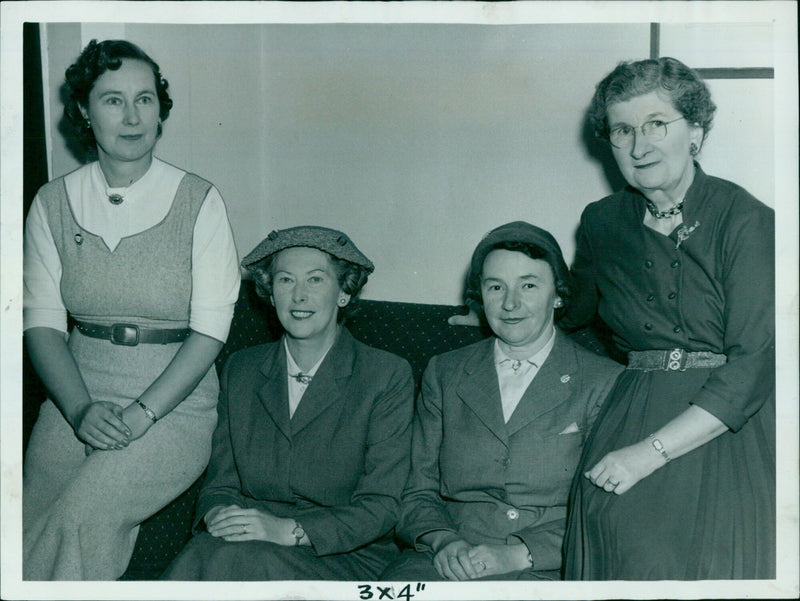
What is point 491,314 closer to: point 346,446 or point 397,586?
point 346,446

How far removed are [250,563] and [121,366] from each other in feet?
1.80

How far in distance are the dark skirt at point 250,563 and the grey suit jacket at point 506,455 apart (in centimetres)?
21

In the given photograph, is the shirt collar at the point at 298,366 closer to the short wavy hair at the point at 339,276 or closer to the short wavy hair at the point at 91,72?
the short wavy hair at the point at 339,276

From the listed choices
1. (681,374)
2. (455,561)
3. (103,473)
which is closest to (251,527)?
(103,473)

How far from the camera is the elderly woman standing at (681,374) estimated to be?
1867mm

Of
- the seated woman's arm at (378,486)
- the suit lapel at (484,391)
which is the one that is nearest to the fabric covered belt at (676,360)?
the suit lapel at (484,391)

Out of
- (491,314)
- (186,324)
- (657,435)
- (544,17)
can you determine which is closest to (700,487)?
(657,435)

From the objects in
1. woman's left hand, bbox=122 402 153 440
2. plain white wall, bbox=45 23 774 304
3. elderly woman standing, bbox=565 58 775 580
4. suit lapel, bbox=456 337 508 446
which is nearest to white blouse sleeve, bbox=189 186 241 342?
woman's left hand, bbox=122 402 153 440

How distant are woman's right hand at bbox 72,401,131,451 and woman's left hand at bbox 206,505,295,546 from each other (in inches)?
11.3

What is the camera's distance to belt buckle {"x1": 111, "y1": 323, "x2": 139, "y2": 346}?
6.89 ft

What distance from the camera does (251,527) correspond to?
2.03 meters

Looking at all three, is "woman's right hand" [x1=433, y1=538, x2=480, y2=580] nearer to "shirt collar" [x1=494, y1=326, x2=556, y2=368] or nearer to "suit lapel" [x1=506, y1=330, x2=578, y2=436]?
"suit lapel" [x1=506, y1=330, x2=578, y2=436]

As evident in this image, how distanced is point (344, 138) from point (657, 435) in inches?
47.3

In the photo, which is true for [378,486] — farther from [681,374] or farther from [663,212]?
[663,212]
